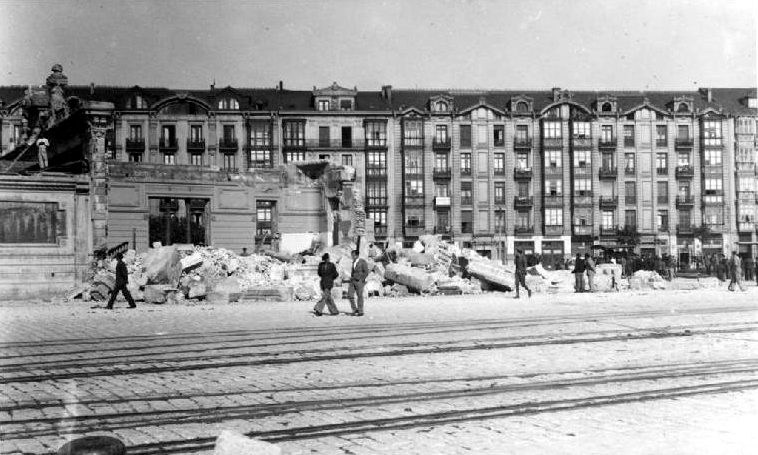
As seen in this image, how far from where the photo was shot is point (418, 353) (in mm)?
9695

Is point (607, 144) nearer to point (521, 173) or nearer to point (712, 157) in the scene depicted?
point (521, 173)

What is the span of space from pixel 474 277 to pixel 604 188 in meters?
42.2

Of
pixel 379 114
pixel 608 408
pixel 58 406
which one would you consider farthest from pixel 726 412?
pixel 379 114

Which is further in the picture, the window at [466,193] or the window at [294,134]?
the window at [466,193]

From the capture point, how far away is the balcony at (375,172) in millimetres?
63250

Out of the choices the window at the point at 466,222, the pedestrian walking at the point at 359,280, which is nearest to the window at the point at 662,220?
the window at the point at 466,222

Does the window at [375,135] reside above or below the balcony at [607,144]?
above

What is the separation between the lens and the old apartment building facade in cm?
6184

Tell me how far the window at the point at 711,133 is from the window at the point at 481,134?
2101 centimetres

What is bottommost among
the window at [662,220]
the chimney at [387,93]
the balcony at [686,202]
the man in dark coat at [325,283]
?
the man in dark coat at [325,283]

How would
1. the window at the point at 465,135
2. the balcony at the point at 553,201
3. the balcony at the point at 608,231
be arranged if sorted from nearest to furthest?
the balcony at the point at 608,231, the balcony at the point at 553,201, the window at the point at 465,135

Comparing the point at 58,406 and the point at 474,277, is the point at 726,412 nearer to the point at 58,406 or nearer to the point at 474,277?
the point at 58,406

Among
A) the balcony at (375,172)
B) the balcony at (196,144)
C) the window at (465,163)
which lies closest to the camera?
the balcony at (196,144)

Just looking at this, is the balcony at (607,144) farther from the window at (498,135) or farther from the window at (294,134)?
the window at (294,134)
